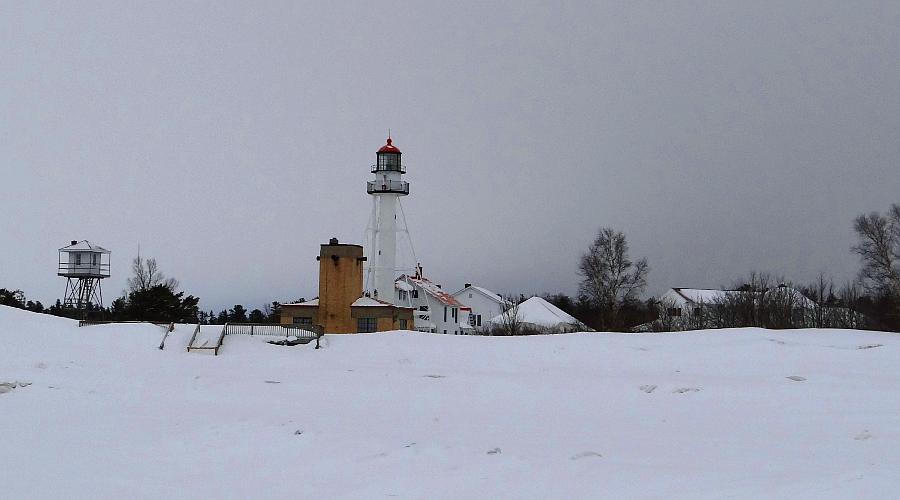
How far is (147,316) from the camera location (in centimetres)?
4684

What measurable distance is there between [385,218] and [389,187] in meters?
2.01

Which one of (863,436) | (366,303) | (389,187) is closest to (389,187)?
(389,187)

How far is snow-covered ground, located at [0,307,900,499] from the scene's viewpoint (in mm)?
9203

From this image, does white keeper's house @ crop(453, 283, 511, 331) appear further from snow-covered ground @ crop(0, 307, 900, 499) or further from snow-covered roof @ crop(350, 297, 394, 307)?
snow-covered ground @ crop(0, 307, 900, 499)

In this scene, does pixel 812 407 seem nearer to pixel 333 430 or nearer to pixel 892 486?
pixel 892 486

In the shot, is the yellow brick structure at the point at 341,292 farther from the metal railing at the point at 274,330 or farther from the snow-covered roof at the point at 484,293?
the snow-covered roof at the point at 484,293

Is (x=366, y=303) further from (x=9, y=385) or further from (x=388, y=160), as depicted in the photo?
(x=9, y=385)

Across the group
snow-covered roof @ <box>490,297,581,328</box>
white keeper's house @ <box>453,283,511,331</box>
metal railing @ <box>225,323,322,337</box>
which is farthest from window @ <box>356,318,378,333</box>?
white keeper's house @ <box>453,283,511,331</box>

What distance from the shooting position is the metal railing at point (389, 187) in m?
50.5

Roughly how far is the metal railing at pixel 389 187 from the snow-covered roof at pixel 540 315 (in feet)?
67.4

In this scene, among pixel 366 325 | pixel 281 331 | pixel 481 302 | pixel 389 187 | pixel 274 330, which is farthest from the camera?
pixel 481 302

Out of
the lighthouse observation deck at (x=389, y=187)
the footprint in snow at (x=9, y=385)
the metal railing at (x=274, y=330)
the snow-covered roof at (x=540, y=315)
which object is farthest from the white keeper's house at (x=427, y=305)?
the footprint in snow at (x=9, y=385)

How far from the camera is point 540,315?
233 ft

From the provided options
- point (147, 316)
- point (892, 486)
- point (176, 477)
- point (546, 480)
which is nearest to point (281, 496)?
point (176, 477)
